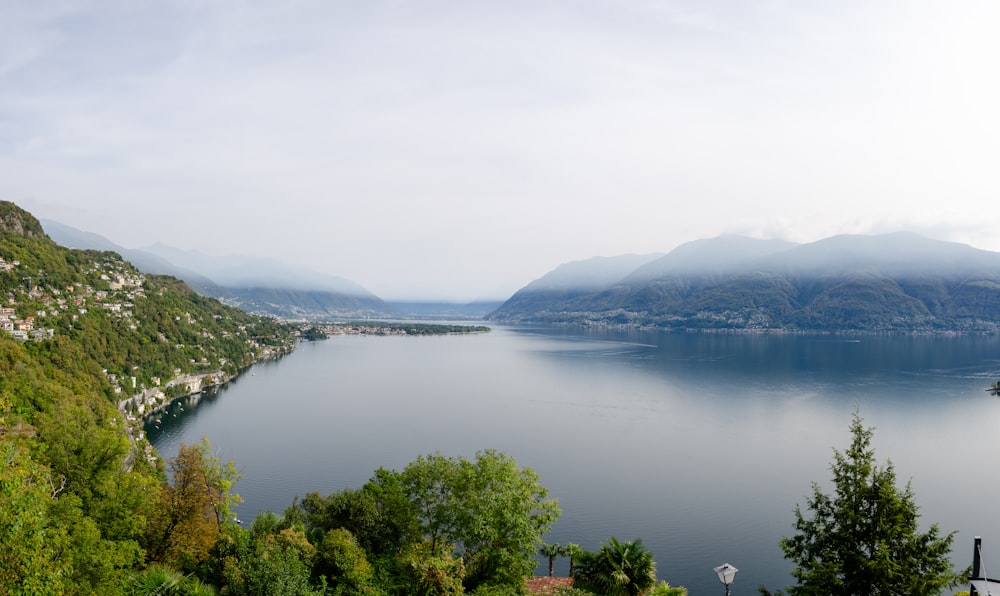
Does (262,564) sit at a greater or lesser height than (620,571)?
greater

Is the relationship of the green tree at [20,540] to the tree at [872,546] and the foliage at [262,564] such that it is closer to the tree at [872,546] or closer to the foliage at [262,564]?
the foliage at [262,564]

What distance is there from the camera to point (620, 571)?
643 inches

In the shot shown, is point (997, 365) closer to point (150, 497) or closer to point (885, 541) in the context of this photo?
point (885, 541)

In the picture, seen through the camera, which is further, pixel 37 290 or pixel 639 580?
pixel 37 290

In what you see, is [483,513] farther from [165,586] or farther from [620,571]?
[165,586]

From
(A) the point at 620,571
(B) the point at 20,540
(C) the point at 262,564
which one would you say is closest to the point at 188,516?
(C) the point at 262,564

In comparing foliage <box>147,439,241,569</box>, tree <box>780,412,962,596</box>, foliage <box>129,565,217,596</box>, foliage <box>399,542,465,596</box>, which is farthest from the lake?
foliage <box>129,565,217,596</box>

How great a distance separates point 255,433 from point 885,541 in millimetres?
43798

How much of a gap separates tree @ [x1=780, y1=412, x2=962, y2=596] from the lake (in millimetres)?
9517

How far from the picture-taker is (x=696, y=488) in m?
32.1

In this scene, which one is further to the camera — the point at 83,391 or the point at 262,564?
the point at 83,391

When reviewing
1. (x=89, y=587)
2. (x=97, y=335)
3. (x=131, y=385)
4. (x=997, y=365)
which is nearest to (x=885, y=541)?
(x=89, y=587)

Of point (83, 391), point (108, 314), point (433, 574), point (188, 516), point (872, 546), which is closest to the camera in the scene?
point (872, 546)

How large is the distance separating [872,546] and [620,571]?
6.70 m
